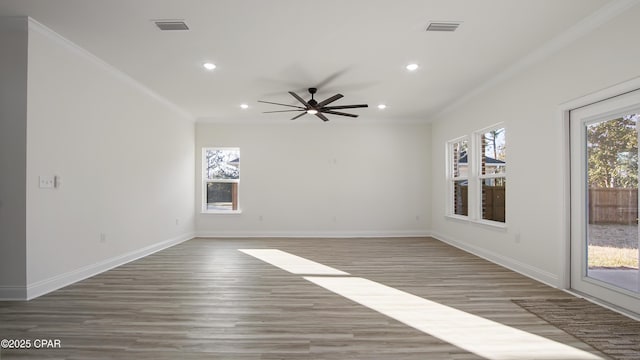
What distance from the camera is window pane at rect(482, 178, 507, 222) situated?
471cm

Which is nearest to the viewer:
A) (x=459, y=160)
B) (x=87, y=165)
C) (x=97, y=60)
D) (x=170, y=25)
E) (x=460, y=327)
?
(x=460, y=327)

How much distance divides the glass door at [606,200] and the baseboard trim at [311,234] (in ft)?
13.2

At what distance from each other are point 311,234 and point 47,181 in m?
4.89

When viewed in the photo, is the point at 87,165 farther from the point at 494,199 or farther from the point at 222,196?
the point at 494,199

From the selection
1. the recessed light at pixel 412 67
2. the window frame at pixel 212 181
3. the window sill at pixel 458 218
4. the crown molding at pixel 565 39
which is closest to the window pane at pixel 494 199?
the window sill at pixel 458 218

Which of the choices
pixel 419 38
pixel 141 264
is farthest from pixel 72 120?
pixel 419 38

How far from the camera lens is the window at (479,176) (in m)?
4.80

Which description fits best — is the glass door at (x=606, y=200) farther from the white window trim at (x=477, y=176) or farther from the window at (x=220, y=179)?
the window at (x=220, y=179)

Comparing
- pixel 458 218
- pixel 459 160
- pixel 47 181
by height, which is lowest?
pixel 458 218

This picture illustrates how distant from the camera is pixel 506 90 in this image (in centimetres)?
440

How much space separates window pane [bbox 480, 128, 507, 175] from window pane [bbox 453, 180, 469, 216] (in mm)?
716

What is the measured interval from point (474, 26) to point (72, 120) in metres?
4.38

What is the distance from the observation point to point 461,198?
20.3ft

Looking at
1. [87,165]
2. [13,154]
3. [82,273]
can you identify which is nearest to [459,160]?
[87,165]
